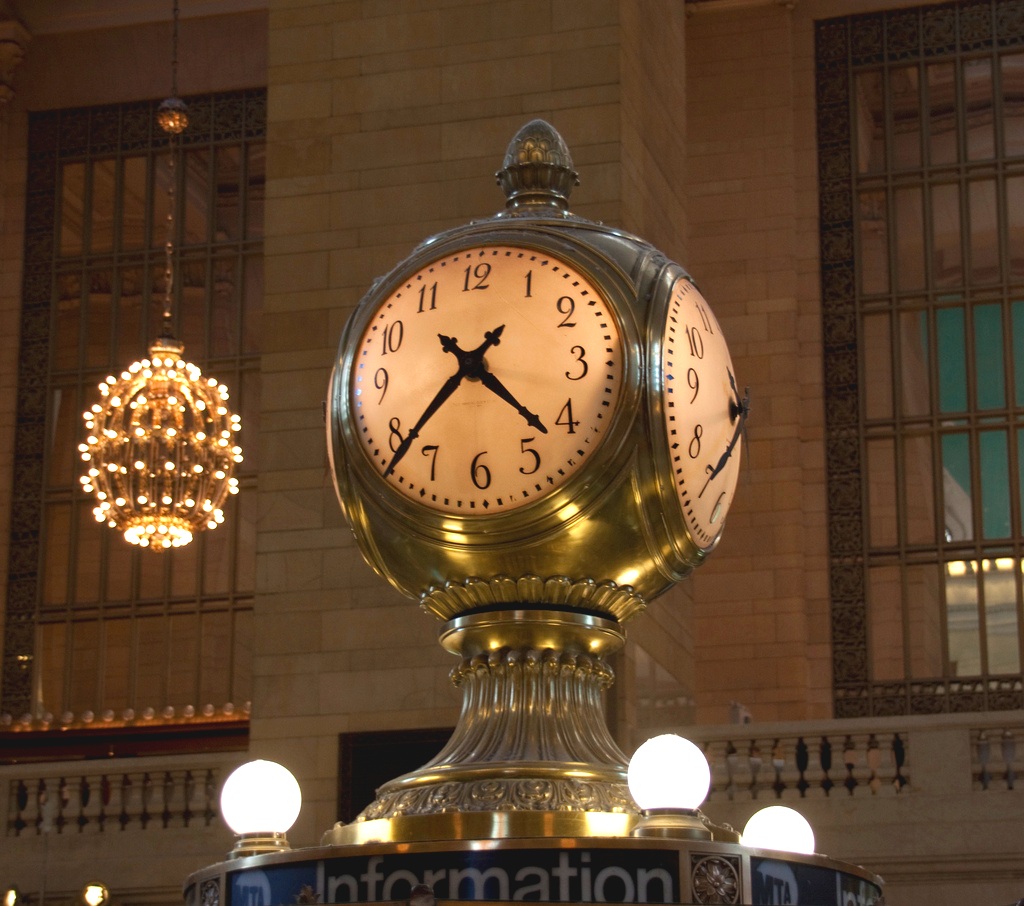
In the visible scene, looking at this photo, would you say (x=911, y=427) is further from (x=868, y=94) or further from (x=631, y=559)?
(x=631, y=559)

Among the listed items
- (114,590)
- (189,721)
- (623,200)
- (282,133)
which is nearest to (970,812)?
(623,200)

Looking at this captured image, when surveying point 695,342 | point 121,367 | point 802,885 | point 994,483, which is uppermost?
point 121,367

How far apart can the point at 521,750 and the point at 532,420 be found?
228 millimetres

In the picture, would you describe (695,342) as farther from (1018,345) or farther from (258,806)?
(1018,345)

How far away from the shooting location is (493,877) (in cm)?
125

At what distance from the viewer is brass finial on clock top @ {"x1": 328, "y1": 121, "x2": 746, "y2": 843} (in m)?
1.43

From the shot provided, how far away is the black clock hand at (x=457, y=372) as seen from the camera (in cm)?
145

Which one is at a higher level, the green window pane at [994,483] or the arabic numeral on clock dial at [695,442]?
the green window pane at [994,483]

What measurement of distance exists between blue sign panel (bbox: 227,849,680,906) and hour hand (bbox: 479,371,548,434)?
1.04 ft

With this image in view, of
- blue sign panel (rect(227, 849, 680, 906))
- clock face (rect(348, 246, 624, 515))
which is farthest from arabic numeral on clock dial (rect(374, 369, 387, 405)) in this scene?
blue sign panel (rect(227, 849, 680, 906))

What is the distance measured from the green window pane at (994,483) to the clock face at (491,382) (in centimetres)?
1464

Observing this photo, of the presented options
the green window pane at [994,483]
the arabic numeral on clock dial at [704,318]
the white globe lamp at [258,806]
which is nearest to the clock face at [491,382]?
the arabic numeral on clock dial at [704,318]

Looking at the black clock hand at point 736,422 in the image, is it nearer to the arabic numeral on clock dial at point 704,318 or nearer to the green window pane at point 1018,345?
the arabic numeral on clock dial at point 704,318

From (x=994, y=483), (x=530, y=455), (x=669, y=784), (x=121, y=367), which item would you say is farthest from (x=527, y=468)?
(x=121, y=367)
